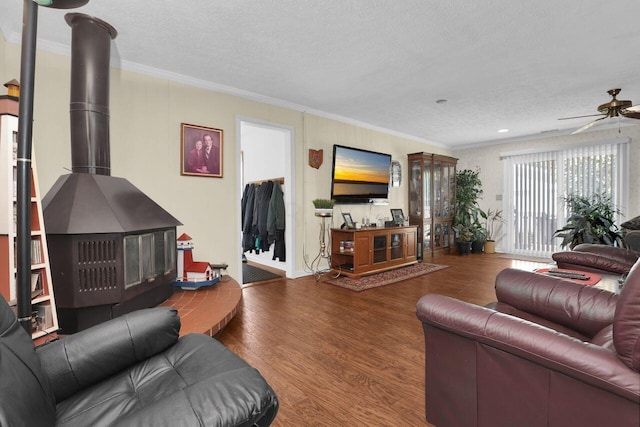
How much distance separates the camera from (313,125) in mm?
4613

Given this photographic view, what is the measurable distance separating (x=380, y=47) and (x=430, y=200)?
406 cm

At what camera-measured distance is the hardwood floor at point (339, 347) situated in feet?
5.26

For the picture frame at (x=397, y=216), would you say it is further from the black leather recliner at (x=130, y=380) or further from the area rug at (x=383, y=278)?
the black leather recliner at (x=130, y=380)

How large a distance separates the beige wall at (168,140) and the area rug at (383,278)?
74cm

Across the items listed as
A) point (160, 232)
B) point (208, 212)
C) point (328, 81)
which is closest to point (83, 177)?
point (160, 232)

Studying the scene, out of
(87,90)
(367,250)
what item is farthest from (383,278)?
(87,90)

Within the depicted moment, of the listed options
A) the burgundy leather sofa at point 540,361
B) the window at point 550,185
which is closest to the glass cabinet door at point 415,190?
the window at point 550,185

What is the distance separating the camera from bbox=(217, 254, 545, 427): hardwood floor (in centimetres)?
160

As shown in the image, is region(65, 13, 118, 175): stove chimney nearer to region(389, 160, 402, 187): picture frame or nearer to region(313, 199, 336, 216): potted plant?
region(313, 199, 336, 216): potted plant

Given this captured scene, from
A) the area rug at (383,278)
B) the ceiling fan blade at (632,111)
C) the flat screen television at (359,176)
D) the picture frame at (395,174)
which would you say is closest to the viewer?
the ceiling fan blade at (632,111)

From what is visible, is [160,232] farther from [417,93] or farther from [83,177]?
[417,93]

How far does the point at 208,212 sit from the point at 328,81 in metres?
2.06

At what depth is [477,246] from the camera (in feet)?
22.1

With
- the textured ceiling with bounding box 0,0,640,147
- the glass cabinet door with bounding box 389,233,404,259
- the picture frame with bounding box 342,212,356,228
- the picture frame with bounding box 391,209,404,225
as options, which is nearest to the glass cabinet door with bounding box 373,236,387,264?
the glass cabinet door with bounding box 389,233,404,259
